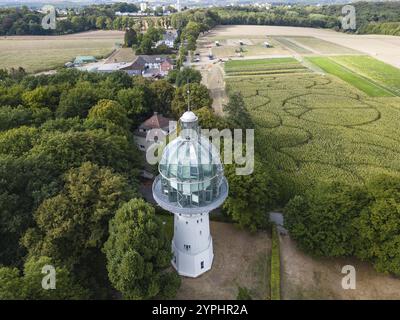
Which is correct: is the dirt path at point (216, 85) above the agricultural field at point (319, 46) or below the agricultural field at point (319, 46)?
below

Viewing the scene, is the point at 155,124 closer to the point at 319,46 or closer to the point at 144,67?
the point at 144,67

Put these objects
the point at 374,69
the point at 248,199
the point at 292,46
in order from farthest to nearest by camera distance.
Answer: the point at 292,46, the point at 374,69, the point at 248,199

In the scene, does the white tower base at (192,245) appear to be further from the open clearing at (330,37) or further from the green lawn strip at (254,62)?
the open clearing at (330,37)

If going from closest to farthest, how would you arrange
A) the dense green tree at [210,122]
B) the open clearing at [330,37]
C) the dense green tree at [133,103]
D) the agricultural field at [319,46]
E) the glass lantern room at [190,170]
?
1. the glass lantern room at [190,170]
2. the dense green tree at [210,122]
3. the dense green tree at [133,103]
4. the open clearing at [330,37]
5. the agricultural field at [319,46]

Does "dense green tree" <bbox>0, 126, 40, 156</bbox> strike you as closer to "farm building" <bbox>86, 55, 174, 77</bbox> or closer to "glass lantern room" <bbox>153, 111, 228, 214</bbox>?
"glass lantern room" <bbox>153, 111, 228, 214</bbox>

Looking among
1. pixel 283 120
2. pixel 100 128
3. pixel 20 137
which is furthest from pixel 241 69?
pixel 20 137

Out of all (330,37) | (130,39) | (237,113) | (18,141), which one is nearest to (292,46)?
(330,37)

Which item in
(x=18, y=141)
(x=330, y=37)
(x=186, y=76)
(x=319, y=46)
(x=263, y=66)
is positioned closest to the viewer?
(x=18, y=141)

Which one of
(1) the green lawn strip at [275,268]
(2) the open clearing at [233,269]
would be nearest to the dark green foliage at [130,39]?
(2) the open clearing at [233,269]
